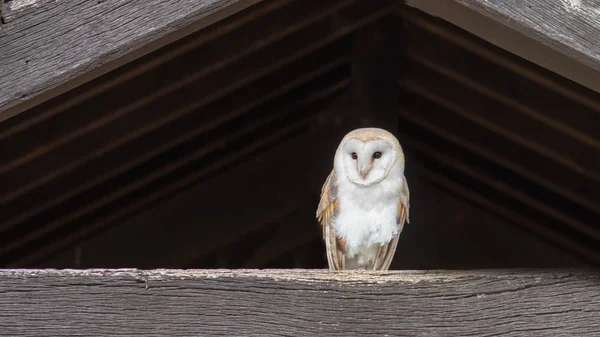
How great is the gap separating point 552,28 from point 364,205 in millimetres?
1218

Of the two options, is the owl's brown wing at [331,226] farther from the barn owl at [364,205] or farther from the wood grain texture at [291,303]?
the wood grain texture at [291,303]

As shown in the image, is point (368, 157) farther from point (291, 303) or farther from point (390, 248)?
point (291, 303)

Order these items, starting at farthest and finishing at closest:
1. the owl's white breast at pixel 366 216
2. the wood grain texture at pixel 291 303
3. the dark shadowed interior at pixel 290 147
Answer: the owl's white breast at pixel 366 216
the dark shadowed interior at pixel 290 147
the wood grain texture at pixel 291 303

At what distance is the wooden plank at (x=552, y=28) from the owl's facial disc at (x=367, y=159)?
1052mm

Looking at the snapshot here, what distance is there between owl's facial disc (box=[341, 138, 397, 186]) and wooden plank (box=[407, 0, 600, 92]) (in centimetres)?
105

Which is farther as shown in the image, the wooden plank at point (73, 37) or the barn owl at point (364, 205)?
the barn owl at point (364, 205)

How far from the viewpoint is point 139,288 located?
2.28m

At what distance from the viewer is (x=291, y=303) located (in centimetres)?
231

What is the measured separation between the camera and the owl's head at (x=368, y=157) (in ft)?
11.2

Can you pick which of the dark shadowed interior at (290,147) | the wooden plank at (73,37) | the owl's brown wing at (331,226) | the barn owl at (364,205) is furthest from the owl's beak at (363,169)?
the wooden plank at (73,37)

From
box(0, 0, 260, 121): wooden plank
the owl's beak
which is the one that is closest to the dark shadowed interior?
box(0, 0, 260, 121): wooden plank

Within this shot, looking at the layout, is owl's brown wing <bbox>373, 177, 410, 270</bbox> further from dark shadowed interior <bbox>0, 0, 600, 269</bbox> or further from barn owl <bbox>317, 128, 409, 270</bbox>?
dark shadowed interior <bbox>0, 0, 600, 269</bbox>

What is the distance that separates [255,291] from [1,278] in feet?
1.96

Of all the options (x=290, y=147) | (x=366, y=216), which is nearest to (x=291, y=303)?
(x=366, y=216)
